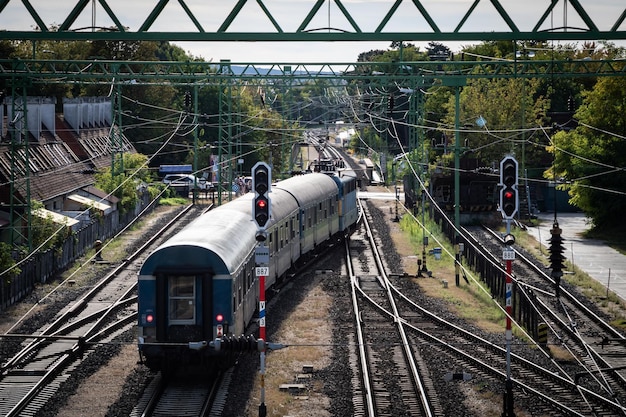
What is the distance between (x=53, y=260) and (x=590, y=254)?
22.1m

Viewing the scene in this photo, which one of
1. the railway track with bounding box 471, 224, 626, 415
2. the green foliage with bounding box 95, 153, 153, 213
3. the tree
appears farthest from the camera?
the green foliage with bounding box 95, 153, 153, 213

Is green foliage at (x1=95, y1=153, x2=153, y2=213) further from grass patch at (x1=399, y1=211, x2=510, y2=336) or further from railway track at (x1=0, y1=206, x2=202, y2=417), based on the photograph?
grass patch at (x1=399, y1=211, x2=510, y2=336)

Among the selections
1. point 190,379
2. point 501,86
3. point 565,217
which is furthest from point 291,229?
point 501,86

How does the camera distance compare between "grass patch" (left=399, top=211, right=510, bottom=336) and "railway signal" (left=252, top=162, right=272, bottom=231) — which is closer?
"railway signal" (left=252, top=162, right=272, bottom=231)

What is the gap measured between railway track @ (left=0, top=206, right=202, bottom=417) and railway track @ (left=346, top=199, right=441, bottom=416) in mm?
5642

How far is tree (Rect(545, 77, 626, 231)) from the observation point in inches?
1812

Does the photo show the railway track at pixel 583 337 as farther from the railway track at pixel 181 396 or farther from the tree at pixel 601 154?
the tree at pixel 601 154

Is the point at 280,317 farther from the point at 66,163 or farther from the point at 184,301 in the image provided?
the point at 66,163

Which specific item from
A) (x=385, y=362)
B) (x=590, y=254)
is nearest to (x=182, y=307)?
(x=385, y=362)

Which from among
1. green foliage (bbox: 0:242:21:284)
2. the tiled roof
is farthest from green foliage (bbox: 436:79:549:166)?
green foliage (bbox: 0:242:21:284)

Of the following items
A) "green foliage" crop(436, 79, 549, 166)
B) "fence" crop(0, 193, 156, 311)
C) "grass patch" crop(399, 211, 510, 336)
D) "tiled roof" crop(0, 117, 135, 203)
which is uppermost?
"green foliage" crop(436, 79, 549, 166)

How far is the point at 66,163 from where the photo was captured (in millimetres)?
54812

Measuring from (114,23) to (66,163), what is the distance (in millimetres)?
38904

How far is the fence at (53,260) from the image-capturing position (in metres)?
29.5
